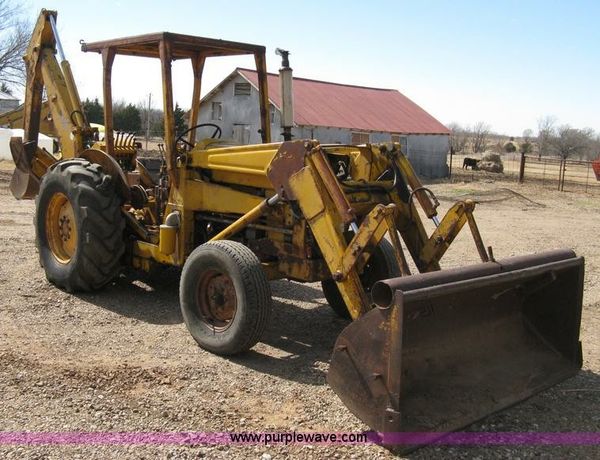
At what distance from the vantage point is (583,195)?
2358 cm

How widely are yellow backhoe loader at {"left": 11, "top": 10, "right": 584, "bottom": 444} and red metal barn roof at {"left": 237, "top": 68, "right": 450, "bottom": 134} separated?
62.5ft

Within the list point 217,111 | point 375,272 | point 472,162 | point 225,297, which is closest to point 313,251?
point 225,297

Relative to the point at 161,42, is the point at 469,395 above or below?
below

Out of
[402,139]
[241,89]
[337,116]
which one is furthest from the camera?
[402,139]

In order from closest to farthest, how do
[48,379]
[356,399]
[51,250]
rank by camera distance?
[356,399], [48,379], [51,250]

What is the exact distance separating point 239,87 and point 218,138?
863 inches

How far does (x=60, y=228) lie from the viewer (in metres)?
7.29

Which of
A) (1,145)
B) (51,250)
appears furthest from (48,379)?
(1,145)

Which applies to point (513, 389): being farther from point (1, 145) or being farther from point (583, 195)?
point (1, 145)

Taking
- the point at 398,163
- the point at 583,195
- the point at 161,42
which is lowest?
the point at 583,195

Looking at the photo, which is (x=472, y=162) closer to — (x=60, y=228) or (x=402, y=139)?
(x=402, y=139)

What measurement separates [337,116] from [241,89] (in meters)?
4.29

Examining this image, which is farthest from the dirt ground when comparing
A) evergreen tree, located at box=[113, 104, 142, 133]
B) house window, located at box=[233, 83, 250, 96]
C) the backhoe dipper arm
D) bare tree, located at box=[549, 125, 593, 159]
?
bare tree, located at box=[549, 125, 593, 159]

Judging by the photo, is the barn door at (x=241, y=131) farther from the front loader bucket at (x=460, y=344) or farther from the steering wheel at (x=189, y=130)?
the front loader bucket at (x=460, y=344)
